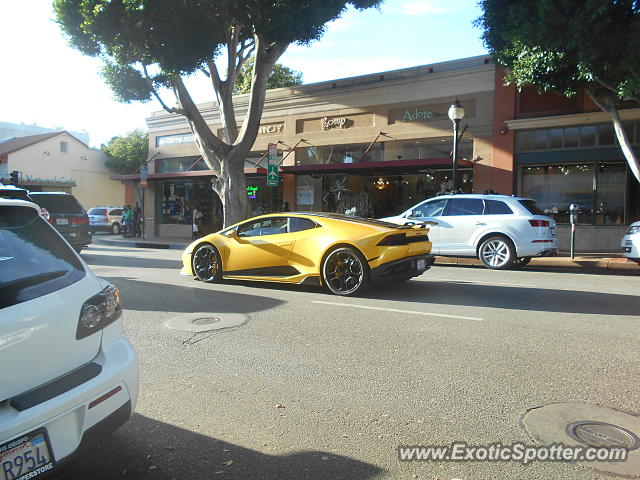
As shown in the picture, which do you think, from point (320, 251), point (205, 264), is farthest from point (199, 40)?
point (320, 251)

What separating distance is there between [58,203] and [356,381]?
43.7 ft

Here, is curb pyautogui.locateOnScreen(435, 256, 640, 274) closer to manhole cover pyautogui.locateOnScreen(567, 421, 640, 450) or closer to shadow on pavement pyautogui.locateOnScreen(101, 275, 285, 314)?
shadow on pavement pyautogui.locateOnScreen(101, 275, 285, 314)

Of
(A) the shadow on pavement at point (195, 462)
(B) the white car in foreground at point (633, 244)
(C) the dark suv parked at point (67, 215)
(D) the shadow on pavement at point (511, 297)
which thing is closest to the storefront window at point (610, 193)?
(B) the white car in foreground at point (633, 244)

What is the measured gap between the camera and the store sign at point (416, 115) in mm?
18125

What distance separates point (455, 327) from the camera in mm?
5578

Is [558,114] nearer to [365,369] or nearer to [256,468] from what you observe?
[365,369]

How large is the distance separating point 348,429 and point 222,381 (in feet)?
4.29

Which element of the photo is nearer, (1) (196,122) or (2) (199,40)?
(2) (199,40)

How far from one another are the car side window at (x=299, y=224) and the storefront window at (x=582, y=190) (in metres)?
11.4

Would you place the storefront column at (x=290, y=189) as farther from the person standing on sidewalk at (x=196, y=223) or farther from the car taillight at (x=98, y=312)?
the car taillight at (x=98, y=312)

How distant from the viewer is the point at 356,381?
12.9 feet

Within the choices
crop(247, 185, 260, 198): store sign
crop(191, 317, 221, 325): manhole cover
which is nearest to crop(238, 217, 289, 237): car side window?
crop(191, 317, 221, 325): manhole cover

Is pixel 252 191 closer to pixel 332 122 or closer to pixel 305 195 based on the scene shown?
pixel 305 195

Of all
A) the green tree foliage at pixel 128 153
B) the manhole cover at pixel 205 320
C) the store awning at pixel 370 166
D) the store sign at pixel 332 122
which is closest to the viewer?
the manhole cover at pixel 205 320
